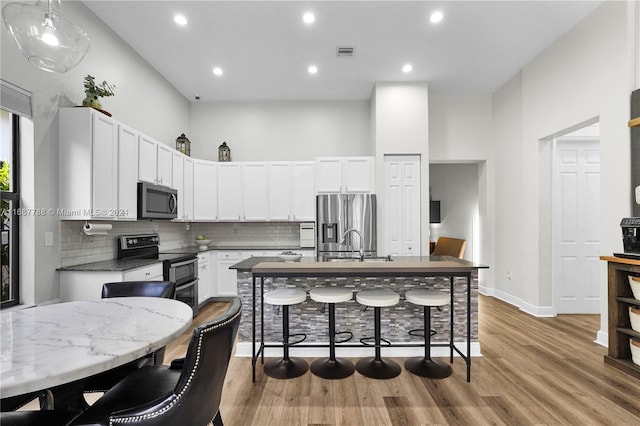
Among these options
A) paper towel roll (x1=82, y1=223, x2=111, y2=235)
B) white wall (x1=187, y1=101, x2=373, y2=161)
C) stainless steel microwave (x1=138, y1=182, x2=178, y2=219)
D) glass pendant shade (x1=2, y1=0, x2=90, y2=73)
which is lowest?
paper towel roll (x1=82, y1=223, x2=111, y2=235)

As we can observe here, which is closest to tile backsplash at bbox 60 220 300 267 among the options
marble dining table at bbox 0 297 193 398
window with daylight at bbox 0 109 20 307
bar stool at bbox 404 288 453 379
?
window with daylight at bbox 0 109 20 307

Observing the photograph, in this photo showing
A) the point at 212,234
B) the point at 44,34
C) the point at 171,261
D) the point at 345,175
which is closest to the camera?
the point at 44,34

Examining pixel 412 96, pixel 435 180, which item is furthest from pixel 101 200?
pixel 435 180

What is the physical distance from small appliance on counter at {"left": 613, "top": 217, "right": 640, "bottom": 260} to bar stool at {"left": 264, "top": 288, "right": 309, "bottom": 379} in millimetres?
2795

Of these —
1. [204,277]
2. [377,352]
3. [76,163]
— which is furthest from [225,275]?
[377,352]

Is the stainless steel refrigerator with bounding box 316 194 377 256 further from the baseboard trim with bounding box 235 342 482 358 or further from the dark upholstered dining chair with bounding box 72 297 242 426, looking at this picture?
the dark upholstered dining chair with bounding box 72 297 242 426

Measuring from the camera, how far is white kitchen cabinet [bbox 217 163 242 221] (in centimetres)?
510

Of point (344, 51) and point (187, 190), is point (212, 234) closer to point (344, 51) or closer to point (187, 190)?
point (187, 190)

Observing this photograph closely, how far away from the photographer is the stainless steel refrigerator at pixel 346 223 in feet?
15.3

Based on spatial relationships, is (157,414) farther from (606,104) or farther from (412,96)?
(412,96)

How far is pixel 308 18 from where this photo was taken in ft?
10.7

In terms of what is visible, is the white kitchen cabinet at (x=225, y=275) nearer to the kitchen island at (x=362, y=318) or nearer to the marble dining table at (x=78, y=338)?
the kitchen island at (x=362, y=318)

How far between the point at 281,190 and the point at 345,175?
1079mm

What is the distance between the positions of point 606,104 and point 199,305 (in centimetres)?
539
